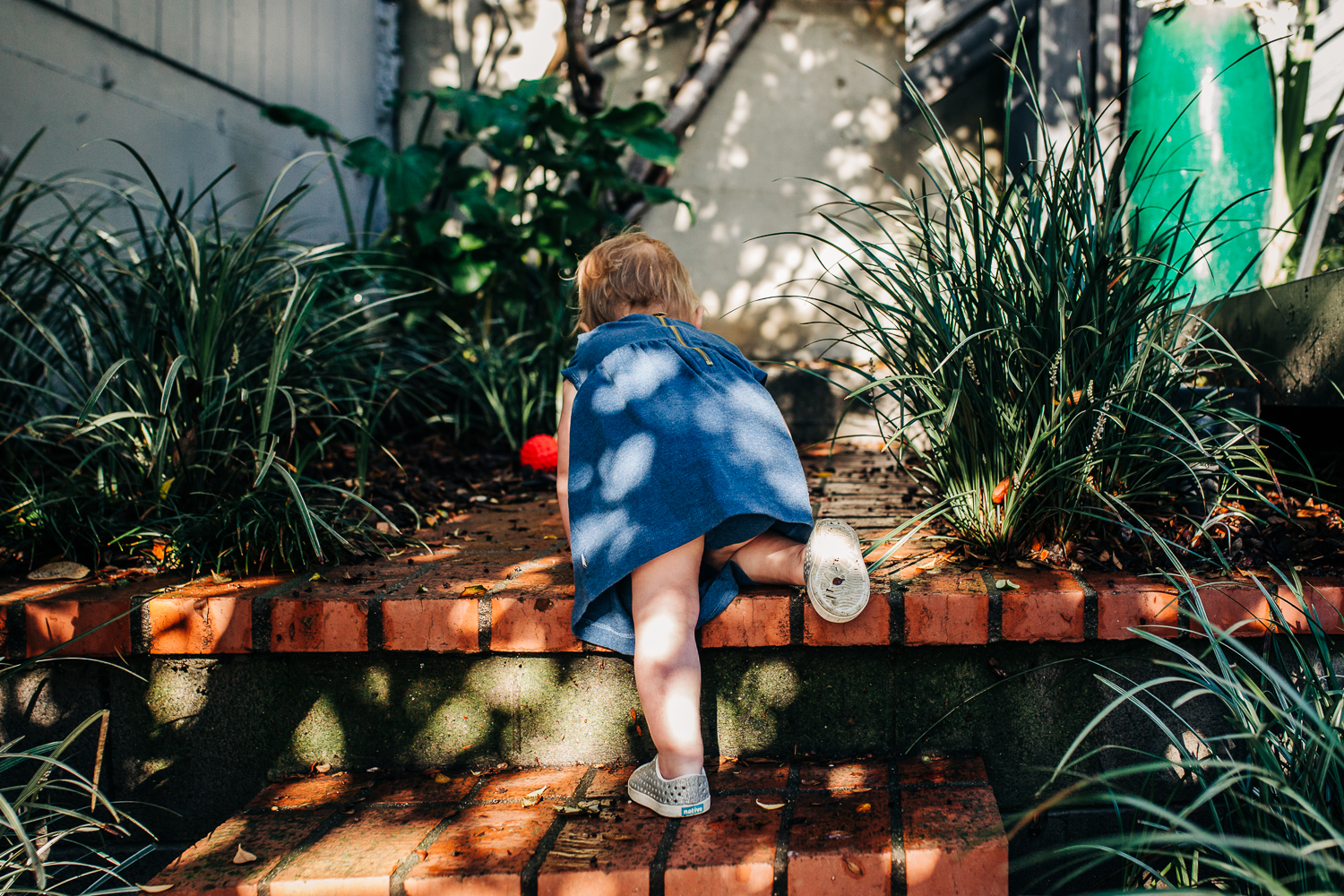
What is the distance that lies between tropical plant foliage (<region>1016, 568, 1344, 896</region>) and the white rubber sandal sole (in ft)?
1.38

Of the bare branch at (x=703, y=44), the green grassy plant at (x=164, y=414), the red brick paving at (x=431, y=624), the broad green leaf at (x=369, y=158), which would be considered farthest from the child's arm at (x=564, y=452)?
the bare branch at (x=703, y=44)

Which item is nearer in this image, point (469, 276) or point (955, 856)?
point (955, 856)

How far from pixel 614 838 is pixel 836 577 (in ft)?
1.92

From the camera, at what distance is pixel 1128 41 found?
3592 mm

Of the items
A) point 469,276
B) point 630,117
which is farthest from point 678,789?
point 630,117

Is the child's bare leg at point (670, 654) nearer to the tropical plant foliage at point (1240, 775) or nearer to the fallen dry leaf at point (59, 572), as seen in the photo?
the tropical plant foliage at point (1240, 775)

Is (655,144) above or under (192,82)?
under

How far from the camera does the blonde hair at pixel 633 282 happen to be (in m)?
1.88

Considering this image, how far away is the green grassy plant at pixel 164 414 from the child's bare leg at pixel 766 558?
87 cm

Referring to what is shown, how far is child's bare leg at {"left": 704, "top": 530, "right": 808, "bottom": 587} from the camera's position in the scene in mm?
1616

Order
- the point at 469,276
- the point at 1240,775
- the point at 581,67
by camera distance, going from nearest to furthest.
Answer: the point at 1240,775 < the point at 469,276 < the point at 581,67

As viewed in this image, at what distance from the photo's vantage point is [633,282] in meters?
1.88

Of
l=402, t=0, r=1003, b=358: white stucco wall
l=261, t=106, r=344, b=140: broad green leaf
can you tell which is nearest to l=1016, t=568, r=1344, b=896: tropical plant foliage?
l=402, t=0, r=1003, b=358: white stucco wall

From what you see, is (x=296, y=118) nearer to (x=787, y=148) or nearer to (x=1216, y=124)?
(x=787, y=148)
